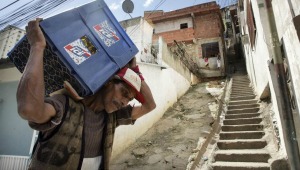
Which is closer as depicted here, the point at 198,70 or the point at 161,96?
the point at 161,96

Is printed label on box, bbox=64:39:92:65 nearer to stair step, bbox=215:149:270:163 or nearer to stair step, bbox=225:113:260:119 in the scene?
stair step, bbox=215:149:270:163

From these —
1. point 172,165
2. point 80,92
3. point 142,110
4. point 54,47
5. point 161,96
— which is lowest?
point 172,165

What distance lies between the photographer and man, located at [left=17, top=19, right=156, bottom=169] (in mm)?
1103

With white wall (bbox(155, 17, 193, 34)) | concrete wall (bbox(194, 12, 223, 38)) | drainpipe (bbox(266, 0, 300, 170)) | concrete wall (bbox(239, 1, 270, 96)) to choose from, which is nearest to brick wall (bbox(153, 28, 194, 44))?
white wall (bbox(155, 17, 193, 34))

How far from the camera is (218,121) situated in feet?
25.0

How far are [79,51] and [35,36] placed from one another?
48cm

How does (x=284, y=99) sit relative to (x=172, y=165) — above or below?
above

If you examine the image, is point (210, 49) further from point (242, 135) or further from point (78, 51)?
point (78, 51)

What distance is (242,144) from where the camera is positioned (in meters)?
5.71

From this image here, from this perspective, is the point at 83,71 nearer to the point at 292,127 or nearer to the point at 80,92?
the point at 80,92

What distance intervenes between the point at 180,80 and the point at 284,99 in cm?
1060

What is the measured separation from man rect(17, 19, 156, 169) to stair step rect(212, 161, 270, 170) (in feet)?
12.2

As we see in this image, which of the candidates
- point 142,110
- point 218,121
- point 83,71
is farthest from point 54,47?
point 218,121

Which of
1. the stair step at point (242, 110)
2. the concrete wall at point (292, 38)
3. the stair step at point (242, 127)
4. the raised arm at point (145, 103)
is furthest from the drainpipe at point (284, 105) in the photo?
the stair step at point (242, 110)
